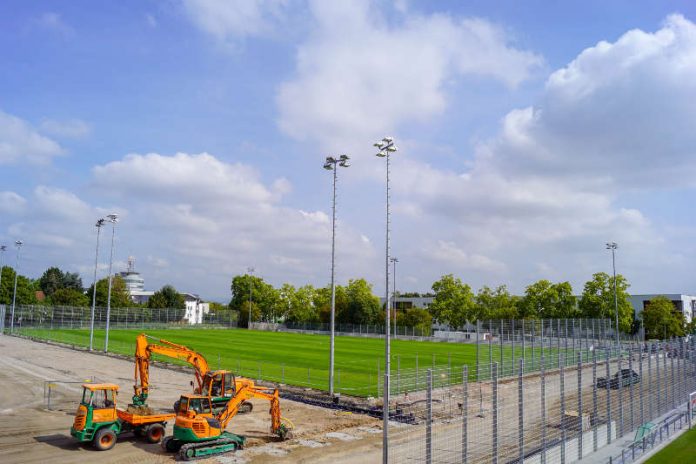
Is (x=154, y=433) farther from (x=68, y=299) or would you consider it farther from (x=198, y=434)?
(x=68, y=299)

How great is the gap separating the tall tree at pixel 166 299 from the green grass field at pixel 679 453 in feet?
404

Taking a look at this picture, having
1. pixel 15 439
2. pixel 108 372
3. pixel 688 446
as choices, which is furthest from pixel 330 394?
pixel 108 372

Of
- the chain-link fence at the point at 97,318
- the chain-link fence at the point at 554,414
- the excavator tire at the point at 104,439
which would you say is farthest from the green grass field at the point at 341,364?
the chain-link fence at the point at 97,318

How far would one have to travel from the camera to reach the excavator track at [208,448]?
60.1 ft

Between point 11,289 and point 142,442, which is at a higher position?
point 11,289

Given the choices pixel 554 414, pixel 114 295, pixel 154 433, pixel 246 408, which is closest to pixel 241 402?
pixel 154 433

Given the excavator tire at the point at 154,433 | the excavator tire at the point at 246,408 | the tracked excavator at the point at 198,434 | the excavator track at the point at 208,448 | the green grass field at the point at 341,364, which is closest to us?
the excavator track at the point at 208,448

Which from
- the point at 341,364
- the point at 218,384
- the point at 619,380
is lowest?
the point at 341,364

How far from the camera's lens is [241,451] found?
19531mm

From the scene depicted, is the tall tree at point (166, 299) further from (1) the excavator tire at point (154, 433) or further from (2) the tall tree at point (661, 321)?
(1) the excavator tire at point (154, 433)

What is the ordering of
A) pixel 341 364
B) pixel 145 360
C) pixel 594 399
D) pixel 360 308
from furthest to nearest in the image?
pixel 360 308 → pixel 341 364 → pixel 145 360 → pixel 594 399

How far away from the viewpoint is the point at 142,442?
20719mm

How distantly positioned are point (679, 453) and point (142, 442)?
19653mm

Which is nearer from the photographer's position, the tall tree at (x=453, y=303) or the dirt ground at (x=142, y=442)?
the dirt ground at (x=142, y=442)
